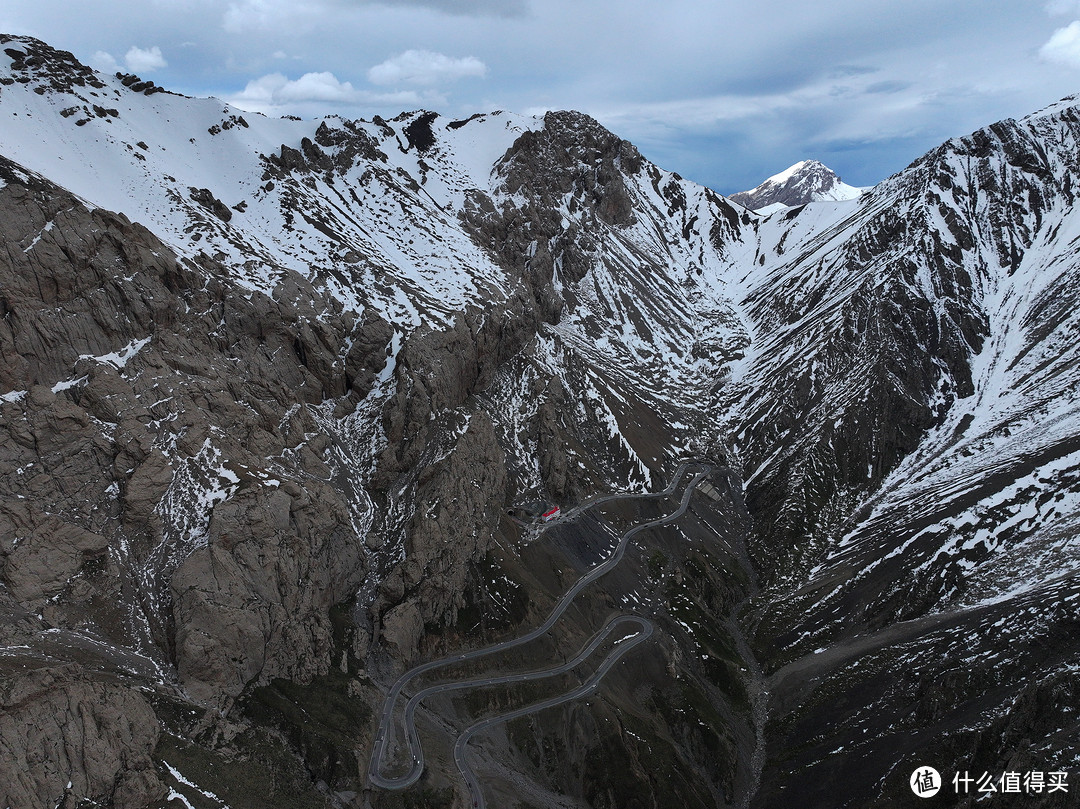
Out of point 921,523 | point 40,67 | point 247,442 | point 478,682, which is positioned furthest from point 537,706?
point 40,67

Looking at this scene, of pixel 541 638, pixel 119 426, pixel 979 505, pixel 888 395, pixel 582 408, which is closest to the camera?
pixel 119 426

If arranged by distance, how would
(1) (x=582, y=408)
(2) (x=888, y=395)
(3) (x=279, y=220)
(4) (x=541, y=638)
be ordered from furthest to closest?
(2) (x=888, y=395)
(1) (x=582, y=408)
(3) (x=279, y=220)
(4) (x=541, y=638)

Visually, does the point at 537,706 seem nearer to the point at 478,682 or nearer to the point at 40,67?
the point at 478,682

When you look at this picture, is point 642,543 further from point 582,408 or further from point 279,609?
point 279,609

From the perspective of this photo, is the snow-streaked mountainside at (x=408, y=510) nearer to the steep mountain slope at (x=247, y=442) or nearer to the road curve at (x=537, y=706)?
the steep mountain slope at (x=247, y=442)

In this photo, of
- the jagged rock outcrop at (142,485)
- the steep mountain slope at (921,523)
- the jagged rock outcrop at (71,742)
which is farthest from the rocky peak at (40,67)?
the steep mountain slope at (921,523)

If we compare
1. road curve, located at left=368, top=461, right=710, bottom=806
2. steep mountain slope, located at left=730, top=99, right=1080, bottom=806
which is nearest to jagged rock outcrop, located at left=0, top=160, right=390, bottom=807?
road curve, located at left=368, top=461, right=710, bottom=806

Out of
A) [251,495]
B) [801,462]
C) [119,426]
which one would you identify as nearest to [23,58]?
[119,426]

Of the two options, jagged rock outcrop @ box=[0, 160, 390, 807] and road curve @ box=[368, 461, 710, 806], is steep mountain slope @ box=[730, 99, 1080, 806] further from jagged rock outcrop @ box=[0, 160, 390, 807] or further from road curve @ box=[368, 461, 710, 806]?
jagged rock outcrop @ box=[0, 160, 390, 807]
